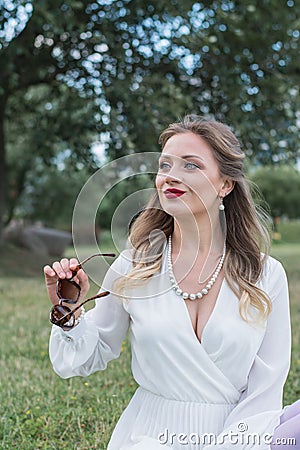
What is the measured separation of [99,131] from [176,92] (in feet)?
4.65

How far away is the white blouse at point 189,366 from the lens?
8.20 feet

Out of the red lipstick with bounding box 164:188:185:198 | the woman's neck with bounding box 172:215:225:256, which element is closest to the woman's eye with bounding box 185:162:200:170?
the red lipstick with bounding box 164:188:185:198

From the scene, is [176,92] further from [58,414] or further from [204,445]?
[204,445]

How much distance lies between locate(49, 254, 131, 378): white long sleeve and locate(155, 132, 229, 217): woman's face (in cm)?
35

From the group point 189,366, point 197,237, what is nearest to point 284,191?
point 197,237

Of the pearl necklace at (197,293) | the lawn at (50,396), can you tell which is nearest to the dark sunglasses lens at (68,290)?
the pearl necklace at (197,293)

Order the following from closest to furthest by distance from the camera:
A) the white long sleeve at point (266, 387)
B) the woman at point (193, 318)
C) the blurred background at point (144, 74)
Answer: the white long sleeve at point (266, 387), the woman at point (193, 318), the blurred background at point (144, 74)

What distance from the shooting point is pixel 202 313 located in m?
2.60

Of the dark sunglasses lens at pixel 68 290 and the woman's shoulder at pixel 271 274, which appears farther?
the woman's shoulder at pixel 271 274

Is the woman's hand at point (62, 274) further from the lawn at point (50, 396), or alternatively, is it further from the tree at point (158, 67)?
the tree at point (158, 67)

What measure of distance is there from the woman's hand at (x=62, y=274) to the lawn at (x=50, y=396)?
859 millimetres

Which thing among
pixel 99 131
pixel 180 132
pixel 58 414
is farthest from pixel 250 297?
pixel 99 131

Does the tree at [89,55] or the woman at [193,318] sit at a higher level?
the woman at [193,318]

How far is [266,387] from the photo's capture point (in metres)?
2.57
